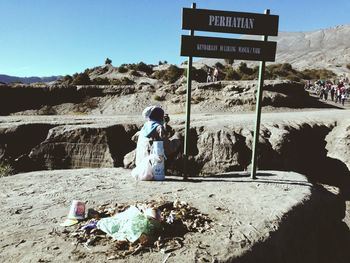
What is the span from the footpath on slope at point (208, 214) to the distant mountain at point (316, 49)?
2339 inches

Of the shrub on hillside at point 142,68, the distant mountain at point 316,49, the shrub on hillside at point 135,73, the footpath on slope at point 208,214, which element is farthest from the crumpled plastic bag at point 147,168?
the distant mountain at point 316,49

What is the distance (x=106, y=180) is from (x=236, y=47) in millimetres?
3438

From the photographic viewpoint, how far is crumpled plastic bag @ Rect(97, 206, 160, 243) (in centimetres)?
443

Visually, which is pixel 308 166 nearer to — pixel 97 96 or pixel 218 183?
pixel 218 183

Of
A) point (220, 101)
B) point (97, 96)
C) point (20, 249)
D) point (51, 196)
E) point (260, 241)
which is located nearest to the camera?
point (20, 249)

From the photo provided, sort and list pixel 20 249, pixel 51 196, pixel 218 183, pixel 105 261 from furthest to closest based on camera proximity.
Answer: pixel 218 183 → pixel 51 196 → pixel 20 249 → pixel 105 261

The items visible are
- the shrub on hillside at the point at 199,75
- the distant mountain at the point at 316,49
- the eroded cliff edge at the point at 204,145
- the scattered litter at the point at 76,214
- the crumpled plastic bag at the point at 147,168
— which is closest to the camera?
the scattered litter at the point at 76,214

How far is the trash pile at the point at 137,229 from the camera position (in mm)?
4289

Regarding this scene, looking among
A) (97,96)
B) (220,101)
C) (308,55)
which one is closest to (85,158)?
(220,101)

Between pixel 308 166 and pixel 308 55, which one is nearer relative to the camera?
pixel 308 166

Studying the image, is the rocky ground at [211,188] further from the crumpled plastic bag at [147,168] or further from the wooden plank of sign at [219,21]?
the wooden plank of sign at [219,21]

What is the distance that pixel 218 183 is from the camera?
735 cm

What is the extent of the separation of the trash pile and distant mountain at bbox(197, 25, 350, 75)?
203 feet

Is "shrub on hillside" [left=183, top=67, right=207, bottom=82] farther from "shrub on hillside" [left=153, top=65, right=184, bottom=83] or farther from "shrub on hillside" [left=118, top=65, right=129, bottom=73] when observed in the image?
"shrub on hillside" [left=118, top=65, right=129, bottom=73]
